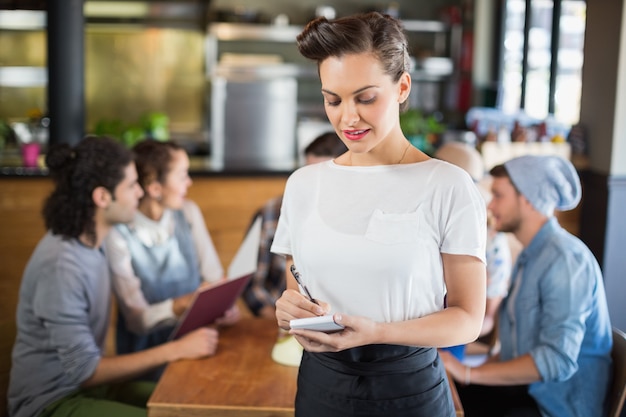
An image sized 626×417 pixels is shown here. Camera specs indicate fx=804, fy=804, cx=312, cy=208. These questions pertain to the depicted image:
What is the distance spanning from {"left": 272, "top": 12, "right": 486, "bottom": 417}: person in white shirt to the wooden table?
18.4 inches

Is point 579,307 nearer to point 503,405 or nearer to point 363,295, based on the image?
point 503,405

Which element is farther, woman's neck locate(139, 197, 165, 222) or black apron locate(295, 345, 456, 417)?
woman's neck locate(139, 197, 165, 222)

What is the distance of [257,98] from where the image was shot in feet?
22.1

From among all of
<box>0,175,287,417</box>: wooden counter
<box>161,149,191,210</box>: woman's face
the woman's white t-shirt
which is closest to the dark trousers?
the woman's white t-shirt

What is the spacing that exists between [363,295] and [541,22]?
214 inches

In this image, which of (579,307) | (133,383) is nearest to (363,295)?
(579,307)

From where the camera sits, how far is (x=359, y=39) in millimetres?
1466

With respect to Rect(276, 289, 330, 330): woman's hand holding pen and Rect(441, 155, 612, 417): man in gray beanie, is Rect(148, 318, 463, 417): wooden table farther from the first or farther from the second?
Rect(276, 289, 330, 330): woman's hand holding pen

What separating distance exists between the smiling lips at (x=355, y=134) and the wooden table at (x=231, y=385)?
2.62 feet

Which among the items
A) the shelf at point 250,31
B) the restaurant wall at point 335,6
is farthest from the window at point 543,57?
the shelf at point 250,31

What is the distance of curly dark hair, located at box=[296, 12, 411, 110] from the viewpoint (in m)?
1.46

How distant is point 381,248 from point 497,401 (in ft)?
4.54

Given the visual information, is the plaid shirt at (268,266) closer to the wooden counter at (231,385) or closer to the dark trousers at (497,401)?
the wooden counter at (231,385)

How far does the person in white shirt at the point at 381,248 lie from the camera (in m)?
1.47
